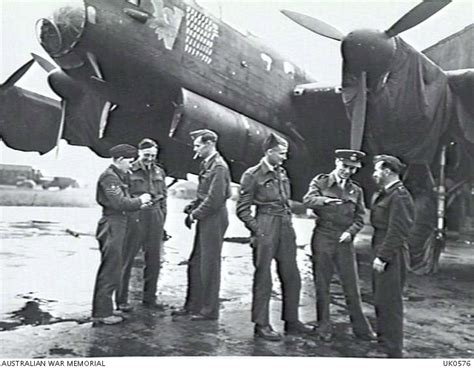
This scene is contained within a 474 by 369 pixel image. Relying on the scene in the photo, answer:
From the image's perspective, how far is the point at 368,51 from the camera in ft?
16.8

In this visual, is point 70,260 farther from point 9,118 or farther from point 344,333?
point 344,333

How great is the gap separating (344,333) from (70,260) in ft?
13.3

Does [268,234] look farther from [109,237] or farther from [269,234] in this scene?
[109,237]

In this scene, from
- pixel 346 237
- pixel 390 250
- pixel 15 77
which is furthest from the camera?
pixel 15 77

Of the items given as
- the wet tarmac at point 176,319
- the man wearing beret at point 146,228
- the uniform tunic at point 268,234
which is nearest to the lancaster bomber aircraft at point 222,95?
the man wearing beret at point 146,228

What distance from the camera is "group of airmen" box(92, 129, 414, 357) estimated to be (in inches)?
145

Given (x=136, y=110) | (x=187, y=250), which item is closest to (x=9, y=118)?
(x=136, y=110)

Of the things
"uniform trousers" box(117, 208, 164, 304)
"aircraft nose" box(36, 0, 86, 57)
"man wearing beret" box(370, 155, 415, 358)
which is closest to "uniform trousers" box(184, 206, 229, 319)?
"uniform trousers" box(117, 208, 164, 304)

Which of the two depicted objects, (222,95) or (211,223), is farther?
(222,95)

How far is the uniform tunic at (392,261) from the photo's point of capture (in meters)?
3.56

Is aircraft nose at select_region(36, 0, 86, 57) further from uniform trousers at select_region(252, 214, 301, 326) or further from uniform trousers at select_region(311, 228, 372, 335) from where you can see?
uniform trousers at select_region(311, 228, 372, 335)

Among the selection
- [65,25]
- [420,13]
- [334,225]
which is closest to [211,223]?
[334,225]

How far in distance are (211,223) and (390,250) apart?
1.46m

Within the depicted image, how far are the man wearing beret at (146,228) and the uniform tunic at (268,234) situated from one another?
111 cm
